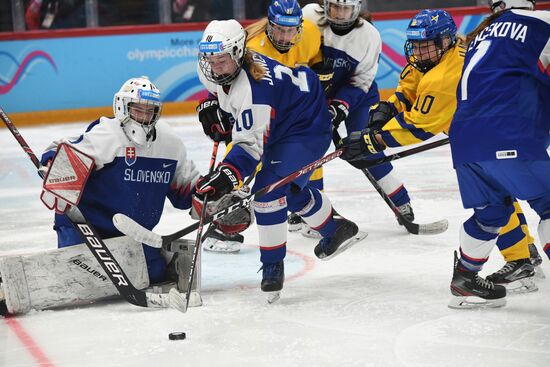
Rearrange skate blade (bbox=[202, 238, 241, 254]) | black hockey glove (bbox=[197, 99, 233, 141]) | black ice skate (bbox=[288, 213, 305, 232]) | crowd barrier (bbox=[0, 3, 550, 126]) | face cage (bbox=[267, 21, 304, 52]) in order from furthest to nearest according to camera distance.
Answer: crowd barrier (bbox=[0, 3, 550, 126]), black ice skate (bbox=[288, 213, 305, 232]), skate blade (bbox=[202, 238, 241, 254]), face cage (bbox=[267, 21, 304, 52]), black hockey glove (bbox=[197, 99, 233, 141])

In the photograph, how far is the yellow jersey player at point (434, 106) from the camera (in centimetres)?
316

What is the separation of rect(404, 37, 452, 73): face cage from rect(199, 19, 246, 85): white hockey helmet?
0.63 metres

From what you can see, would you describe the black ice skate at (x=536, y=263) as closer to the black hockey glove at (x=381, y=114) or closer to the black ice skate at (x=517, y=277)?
the black ice skate at (x=517, y=277)

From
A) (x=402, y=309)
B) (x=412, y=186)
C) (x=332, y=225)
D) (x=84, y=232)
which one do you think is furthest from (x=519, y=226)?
(x=412, y=186)

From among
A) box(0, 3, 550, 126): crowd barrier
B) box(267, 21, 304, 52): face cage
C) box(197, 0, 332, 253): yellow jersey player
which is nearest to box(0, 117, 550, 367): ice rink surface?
box(197, 0, 332, 253): yellow jersey player

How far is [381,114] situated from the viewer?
11.8 ft

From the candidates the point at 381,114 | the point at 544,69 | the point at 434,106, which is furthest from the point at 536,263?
the point at 544,69

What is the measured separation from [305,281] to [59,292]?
2.92 feet

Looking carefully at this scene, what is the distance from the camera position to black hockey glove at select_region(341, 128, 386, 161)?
10.8ft

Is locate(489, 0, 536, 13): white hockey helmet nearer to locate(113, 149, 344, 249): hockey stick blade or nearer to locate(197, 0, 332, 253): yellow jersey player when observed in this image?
locate(113, 149, 344, 249): hockey stick blade

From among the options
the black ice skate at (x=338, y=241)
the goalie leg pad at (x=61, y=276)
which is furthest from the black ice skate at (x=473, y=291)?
the goalie leg pad at (x=61, y=276)

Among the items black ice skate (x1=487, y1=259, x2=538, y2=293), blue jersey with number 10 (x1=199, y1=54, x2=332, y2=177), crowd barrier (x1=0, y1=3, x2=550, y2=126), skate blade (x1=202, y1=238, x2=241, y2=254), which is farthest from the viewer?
crowd barrier (x1=0, y1=3, x2=550, y2=126)

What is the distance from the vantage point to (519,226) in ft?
10.3

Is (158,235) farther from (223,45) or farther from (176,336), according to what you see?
(223,45)
